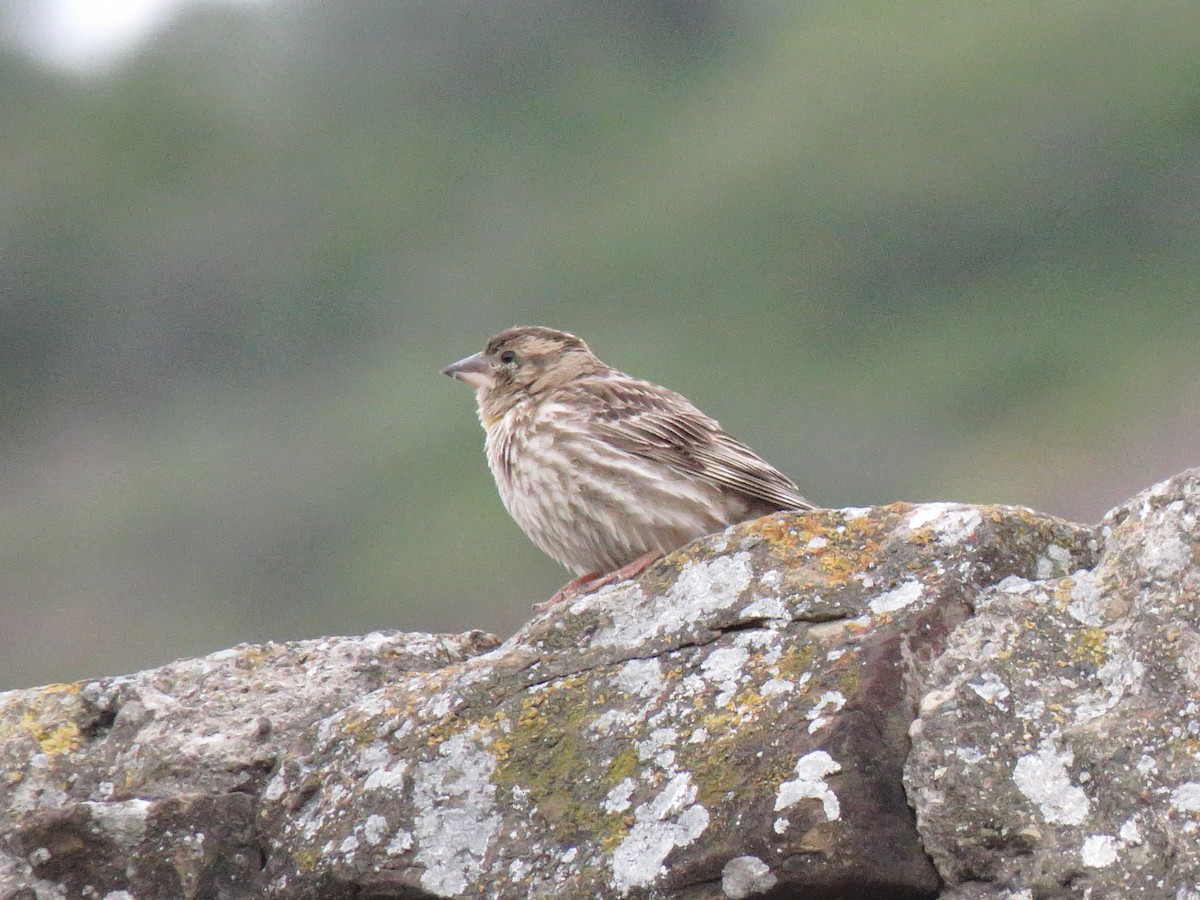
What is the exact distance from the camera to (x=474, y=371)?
339 inches

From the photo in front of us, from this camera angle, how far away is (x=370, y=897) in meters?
5.35

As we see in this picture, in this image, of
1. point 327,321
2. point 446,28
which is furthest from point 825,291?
point 446,28

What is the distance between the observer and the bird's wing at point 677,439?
24.9ft

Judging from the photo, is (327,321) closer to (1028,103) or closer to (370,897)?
(1028,103)

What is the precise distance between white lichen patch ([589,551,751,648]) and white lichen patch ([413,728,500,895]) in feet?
1.35

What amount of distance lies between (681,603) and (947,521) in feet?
2.03

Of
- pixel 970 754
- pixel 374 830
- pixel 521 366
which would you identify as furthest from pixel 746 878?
pixel 521 366

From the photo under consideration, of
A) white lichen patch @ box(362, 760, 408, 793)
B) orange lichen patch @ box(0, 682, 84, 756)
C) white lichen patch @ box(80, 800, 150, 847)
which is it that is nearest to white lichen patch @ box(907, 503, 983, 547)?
white lichen patch @ box(362, 760, 408, 793)

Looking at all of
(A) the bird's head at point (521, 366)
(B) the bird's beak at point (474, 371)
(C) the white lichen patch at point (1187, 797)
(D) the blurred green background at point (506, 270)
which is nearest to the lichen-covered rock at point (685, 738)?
(C) the white lichen patch at point (1187, 797)

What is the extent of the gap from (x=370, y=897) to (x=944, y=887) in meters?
1.26

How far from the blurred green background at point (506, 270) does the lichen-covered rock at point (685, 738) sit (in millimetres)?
21574

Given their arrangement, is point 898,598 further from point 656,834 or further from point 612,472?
point 612,472

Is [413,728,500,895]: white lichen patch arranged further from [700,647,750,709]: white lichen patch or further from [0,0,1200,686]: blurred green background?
[0,0,1200,686]: blurred green background

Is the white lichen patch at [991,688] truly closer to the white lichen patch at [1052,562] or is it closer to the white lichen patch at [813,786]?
the white lichen patch at [813,786]
